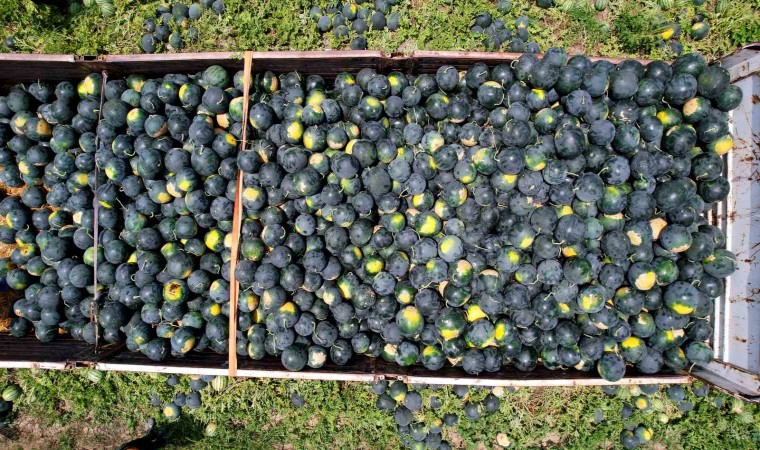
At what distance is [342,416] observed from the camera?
16.9 feet

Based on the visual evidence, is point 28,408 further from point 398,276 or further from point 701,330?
point 701,330

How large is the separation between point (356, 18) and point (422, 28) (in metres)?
0.75

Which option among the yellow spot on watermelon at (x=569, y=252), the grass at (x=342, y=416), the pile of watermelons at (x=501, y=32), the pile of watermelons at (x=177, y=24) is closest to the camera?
the yellow spot on watermelon at (x=569, y=252)

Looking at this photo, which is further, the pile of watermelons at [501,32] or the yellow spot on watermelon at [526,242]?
the pile of watermelons at [501,32]

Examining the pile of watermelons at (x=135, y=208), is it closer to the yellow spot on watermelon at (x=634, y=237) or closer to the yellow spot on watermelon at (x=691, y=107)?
the yellow spot on watermelon at (x=634, y=237)

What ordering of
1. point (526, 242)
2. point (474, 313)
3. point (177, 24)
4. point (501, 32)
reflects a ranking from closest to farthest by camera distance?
point (526, 242), point (474, 313), point (501, 32), point (177, 24)

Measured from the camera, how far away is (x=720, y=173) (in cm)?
400

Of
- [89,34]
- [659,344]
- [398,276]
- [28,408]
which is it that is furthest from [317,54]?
[28,408]

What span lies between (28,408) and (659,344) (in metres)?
6.80

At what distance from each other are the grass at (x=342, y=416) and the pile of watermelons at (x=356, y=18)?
386cm

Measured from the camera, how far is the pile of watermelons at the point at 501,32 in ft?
16.1

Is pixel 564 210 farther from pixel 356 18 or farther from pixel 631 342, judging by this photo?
pixel 356 18

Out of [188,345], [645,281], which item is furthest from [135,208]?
[645,281]

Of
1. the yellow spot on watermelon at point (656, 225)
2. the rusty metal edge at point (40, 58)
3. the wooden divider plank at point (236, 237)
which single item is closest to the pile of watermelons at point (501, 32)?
the yellow spot on watermelon at point (656, 225)
